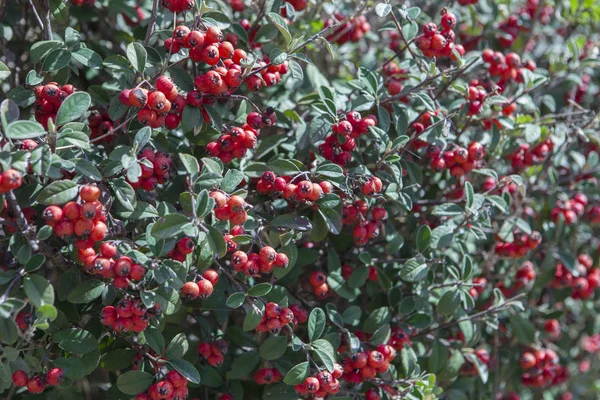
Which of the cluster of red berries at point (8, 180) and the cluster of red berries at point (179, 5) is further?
the cluster of red berries at point (179, 5)

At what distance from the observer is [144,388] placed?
229 centimetres

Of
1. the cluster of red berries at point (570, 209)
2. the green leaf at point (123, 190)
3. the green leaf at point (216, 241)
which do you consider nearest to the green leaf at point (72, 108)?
the green leaf at point (123, 190)

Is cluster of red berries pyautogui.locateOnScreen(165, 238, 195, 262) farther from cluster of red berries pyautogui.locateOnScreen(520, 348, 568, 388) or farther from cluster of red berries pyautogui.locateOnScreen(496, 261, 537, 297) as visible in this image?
cluster of red berries pyautogui.locateOnScreen(520, 348, 568, 388)

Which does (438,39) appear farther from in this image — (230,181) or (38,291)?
(38,291)

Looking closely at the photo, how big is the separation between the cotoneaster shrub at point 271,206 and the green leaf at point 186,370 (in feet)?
0.04

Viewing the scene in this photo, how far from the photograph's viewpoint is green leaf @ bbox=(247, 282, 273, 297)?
226cm

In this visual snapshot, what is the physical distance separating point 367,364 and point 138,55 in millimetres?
1437

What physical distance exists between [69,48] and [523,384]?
287 centimetres

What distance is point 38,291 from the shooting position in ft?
6.47

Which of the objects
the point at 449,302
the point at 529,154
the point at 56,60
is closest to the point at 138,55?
the point at 56,60

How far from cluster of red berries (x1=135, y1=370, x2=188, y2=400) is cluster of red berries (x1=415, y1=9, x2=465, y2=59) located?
1651mm

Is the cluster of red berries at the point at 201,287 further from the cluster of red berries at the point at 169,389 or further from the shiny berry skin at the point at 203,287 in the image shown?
the cluster of red berries at the point at 169,389

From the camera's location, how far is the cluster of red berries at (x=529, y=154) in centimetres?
311

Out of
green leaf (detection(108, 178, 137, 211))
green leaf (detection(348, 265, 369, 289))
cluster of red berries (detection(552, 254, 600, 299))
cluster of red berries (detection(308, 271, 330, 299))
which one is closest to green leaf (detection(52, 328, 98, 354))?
green leaf (detection(108, 178, 137, 211))
